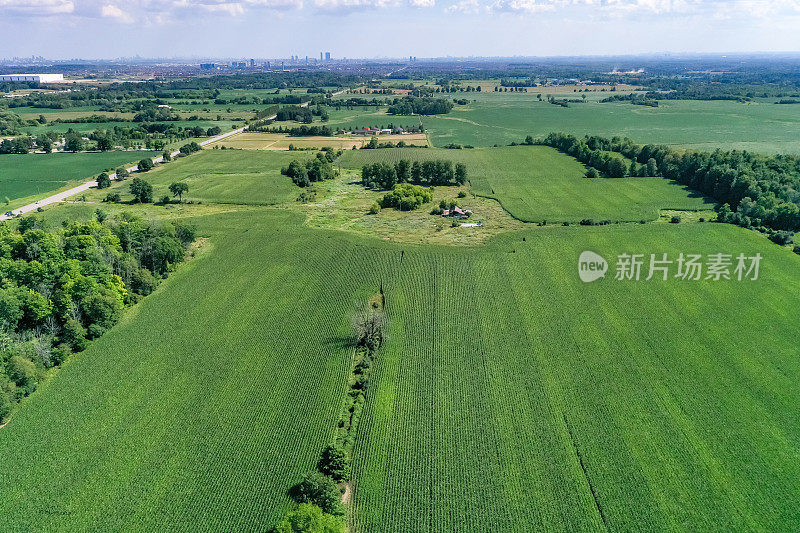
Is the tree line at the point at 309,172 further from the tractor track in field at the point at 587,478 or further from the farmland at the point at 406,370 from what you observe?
the tractor track in field at the point at 587,478

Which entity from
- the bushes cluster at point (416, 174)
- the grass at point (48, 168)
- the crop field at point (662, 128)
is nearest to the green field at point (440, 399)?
the bushes cluster at point (416, 174)

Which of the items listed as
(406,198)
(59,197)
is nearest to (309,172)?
(406,198)

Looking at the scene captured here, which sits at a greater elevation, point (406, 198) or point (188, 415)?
point (406, 198)

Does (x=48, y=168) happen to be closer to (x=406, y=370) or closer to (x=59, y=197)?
(x=59, y=197)

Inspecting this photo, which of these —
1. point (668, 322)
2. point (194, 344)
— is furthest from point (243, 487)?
point (668, 322)

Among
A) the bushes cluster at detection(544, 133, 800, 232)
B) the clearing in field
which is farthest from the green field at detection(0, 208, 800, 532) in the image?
the clearing in field

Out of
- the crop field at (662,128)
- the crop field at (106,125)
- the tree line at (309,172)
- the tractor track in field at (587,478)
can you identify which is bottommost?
the tractor track in field at (587,478)
